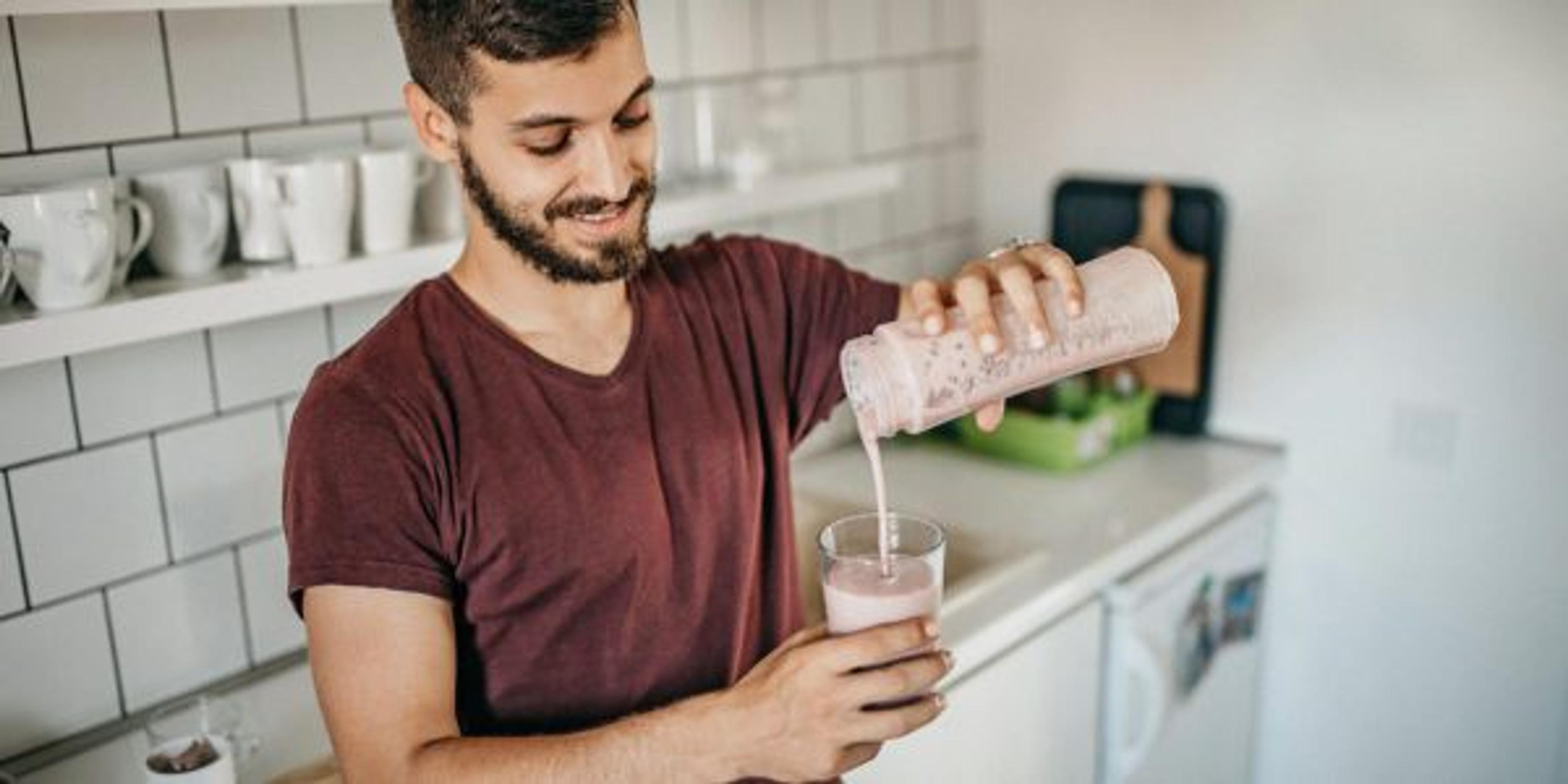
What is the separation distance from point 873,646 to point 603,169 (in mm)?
441

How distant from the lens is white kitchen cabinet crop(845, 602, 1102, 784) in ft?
5.59

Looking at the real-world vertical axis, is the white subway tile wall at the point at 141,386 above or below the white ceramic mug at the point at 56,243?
below

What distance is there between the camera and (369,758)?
106 centimetres

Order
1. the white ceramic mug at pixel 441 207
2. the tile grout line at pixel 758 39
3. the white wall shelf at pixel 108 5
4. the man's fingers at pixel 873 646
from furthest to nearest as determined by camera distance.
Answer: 1. the tile grout line at pixel 758 39
2. the white ceramic mug at pixel 441 207
3. the white wall shelf at pixel 108 5
4. the man's fingers at pixel 873 646

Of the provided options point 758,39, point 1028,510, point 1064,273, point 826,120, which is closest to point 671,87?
point 758,39

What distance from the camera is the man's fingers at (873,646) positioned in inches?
40.3

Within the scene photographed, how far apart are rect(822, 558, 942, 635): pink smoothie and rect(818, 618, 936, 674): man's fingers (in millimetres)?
37

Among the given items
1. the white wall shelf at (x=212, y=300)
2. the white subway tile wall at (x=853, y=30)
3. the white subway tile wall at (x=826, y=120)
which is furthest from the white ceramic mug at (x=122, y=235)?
the white subway tile wall at (x=853, y=30)

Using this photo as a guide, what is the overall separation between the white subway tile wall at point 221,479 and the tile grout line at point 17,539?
148 millimetres

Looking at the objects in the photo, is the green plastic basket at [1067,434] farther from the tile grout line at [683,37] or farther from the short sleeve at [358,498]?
the short sleeve at [358,498]

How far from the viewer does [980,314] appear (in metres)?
1.12

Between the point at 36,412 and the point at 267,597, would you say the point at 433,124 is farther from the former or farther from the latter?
the point at 267,597

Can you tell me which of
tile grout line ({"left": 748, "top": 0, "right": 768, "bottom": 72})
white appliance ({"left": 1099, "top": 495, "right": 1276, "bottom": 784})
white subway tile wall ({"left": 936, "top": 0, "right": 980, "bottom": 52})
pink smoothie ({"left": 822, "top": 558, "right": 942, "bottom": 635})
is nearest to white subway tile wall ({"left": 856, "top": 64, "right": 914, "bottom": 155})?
white subway tile wall ({"left": 936, "top": 0, "right": 980, "bottom": 52})

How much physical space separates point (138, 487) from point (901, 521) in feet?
2.80
